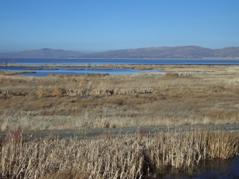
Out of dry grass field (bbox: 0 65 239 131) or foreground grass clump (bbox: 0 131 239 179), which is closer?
foreground grass clump (bbox: 0 131 239 179)

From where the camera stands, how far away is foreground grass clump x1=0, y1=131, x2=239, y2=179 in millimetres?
9852

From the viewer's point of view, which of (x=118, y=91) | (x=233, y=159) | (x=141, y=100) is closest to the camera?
(x=233, y=159)

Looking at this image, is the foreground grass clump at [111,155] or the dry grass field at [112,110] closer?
the foreground grass clump at [111,155]

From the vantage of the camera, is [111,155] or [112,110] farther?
[112,110]

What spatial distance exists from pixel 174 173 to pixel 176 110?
1677 centimetres

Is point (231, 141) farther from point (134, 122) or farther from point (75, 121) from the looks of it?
point (75, 121)

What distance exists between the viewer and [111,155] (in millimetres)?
11125

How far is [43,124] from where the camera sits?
19828 mm

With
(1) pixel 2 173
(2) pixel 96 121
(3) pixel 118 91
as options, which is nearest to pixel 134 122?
(2) pixel 96 121

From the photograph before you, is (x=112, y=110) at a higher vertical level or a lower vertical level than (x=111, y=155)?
lower

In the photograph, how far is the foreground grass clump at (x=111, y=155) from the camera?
9.85m

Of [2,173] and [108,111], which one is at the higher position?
[2,173]

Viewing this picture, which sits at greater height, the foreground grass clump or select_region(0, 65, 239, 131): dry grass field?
the foreground grass clump

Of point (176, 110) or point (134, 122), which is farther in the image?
point (176, 110)
